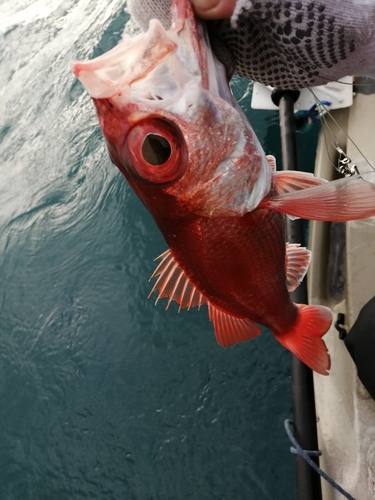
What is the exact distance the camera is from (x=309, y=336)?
1.44 meters

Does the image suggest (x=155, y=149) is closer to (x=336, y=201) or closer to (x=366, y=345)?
(x=336, y=201)

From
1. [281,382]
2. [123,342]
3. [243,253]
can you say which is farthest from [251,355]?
[243,253]

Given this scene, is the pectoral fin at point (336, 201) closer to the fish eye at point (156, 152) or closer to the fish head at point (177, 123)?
the fish head at point (177, 123)

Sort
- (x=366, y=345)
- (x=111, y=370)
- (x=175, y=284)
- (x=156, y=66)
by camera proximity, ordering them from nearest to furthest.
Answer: (x=156, y=66), (x=175, y=284), (x=366, y=345), (x=111, y=370)

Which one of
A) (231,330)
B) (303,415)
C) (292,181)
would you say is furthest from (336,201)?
(303,415)

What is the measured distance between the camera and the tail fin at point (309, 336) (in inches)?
56.0

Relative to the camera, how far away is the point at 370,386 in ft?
5.99

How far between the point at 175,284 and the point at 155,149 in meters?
0.49

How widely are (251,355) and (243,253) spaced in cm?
205

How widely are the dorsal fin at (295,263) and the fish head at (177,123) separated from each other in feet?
1.50

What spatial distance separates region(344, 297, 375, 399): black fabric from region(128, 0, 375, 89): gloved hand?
1.07 meters

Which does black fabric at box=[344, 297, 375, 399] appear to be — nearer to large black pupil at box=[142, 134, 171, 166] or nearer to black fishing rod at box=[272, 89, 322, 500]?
black fishing rod at box=[272, 89, 322, 500]

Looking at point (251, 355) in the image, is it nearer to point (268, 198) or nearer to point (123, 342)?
point (123, 342)

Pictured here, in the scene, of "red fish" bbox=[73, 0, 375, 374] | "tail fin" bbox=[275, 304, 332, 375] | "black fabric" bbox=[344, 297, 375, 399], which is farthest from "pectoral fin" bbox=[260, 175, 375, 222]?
"black fabric" bbox=[344, 297, 375, 399]
